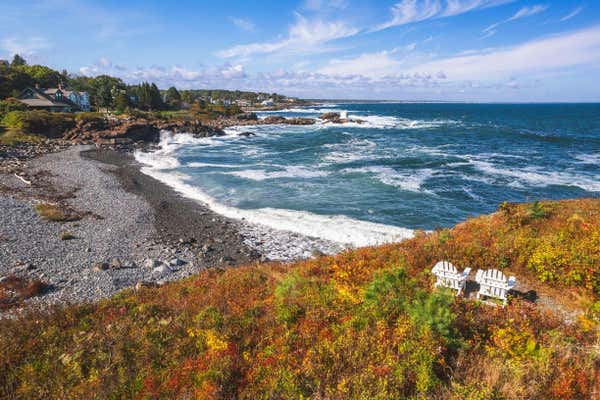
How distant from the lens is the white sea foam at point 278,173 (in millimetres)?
31831

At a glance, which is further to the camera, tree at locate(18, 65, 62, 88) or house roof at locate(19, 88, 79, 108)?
tree at locate(18, 65, 62, 88)

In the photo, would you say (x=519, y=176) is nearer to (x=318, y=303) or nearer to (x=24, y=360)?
(x=318, y=303)

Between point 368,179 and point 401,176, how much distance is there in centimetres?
415

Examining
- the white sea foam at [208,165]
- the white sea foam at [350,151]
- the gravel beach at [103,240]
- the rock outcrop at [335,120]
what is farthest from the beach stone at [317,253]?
the rock outcrop at [335,120]

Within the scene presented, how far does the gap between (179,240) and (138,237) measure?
2.21 metres

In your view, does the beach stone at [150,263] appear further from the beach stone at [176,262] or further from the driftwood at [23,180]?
the driftwood at [23,180]

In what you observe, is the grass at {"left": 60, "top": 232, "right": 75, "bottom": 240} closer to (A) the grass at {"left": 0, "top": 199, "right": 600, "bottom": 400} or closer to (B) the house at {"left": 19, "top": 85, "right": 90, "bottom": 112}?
(A) the grass at {"left": 0, "top": 199, "right": 600, "bottom": 400}

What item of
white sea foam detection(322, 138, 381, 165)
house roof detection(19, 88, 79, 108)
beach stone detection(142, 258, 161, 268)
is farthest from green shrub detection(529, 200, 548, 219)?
house roof detection(19, 88, 79, 108)

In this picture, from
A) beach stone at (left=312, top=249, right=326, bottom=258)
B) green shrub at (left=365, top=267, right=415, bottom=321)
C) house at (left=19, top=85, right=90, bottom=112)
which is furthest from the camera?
house at (left=19, top=85, right=90, bottom=112)

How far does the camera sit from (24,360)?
5.63 metres

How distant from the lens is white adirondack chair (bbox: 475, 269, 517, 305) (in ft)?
25.9

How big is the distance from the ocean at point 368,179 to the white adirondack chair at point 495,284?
29.3 feet

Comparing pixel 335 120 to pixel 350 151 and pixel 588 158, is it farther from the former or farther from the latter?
pixel 588 158

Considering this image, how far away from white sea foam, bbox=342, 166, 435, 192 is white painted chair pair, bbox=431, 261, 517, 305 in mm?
19103
